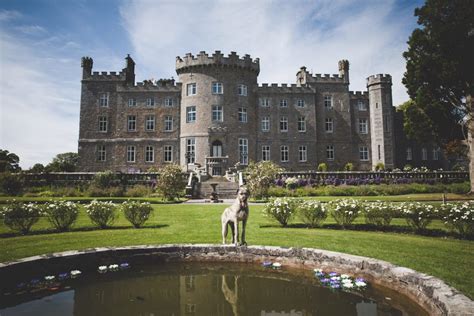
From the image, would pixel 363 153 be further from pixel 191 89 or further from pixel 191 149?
pixel 191 89

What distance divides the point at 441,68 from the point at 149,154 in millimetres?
26912

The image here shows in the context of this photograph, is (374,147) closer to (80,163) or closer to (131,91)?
(131,91)

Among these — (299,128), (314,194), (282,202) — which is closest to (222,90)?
(299,128)

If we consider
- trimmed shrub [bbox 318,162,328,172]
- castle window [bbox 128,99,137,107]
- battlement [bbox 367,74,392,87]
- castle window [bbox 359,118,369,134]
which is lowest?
trimmed shrub [bbox 318,162,328,172]

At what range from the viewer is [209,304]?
400 cm

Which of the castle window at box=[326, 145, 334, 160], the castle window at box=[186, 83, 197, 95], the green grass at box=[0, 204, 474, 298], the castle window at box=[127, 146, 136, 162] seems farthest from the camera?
the castle window at box=[326, 145, 334, 160]

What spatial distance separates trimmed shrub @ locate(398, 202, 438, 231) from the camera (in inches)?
323

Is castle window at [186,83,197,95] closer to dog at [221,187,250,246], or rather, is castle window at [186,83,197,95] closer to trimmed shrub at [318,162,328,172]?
trimmed shrub at [318,162,328,172]

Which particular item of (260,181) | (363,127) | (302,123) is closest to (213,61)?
(302,123)

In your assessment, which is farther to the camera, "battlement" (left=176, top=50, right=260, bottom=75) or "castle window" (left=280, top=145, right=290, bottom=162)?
"castle window" (left=280, top=145, right=290, bottom=162)

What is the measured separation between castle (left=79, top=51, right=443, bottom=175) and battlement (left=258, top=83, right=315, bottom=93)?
115 mm

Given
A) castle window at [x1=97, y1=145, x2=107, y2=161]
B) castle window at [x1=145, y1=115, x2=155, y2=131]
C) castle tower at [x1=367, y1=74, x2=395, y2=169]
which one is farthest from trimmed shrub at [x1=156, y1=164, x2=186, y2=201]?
castle tower at [x1=367, y1=74, x2=395, y2=169]

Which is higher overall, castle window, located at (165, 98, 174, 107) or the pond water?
castle window, located at (165, 98, 174, 107)

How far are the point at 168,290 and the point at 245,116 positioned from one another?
27907mm
